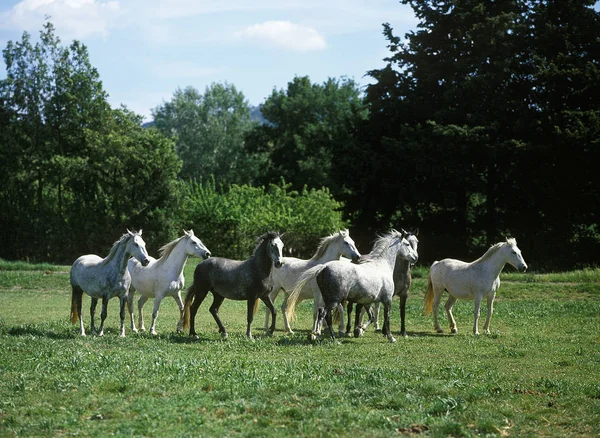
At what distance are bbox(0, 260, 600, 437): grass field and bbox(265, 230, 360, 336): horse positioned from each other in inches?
35.8

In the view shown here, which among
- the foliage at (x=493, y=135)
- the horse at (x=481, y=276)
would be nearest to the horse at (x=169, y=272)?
the horse at (x=481, y=276)

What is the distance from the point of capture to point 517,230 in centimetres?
3644

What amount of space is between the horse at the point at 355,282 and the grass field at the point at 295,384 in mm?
791

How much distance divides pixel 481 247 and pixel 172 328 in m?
23.0

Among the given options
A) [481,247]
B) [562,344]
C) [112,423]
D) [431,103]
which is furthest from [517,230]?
[112,423]

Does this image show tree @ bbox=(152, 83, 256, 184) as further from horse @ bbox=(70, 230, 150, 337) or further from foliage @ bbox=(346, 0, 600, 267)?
horse @ bbox=(70, 230, 150, 337)

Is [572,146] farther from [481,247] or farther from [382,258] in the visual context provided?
[382,258]

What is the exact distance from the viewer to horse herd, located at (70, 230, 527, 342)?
14.8 m

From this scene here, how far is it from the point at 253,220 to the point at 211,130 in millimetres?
50267

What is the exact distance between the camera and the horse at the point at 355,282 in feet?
47.6

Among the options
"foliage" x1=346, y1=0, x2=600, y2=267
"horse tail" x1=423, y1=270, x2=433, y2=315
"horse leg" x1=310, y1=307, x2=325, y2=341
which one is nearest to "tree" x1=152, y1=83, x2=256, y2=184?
"foliage" x1=346, y1=0, x2=600, y2=267

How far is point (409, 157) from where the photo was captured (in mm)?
35719

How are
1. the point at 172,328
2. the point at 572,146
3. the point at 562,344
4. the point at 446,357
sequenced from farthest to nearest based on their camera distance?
the point at 572,146 < the point at 172,328 < the point at 562,344 < the point at 446,357

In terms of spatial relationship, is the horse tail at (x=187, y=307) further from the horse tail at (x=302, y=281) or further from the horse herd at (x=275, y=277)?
the horse tail at (x=302, y=281)
